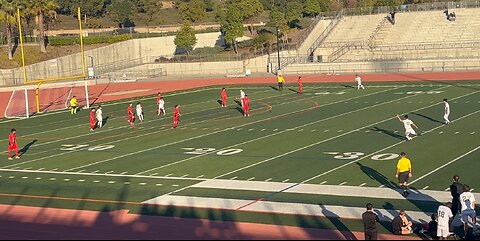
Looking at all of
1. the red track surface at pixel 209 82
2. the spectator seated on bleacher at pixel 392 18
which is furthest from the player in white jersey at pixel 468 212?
the spectator seated on bleacher at pixel 392 18

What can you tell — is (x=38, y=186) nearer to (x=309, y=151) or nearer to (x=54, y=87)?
(x=309, y=151)

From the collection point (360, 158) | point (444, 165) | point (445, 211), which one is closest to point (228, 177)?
point (360, 158)

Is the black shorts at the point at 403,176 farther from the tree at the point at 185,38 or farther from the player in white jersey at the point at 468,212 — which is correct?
the tree at the point at 185,38

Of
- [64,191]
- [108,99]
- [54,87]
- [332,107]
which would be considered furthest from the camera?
[108,99]

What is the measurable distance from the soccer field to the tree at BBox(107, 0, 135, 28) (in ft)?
218

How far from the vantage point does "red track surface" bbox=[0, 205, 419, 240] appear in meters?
17.8

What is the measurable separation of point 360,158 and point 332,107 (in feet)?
56.5

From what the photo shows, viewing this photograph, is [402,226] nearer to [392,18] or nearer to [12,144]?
[12,144]

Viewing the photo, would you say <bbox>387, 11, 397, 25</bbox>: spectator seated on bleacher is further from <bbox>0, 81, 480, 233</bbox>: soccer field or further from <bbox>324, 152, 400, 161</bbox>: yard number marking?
<bbox>324, 152, 400, 161</bbox>: yard number marking

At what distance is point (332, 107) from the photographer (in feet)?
149

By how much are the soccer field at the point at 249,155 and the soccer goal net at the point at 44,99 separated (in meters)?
2.24

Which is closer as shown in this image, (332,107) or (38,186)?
(38,186)

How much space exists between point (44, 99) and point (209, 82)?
19816mm

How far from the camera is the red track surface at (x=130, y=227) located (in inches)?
701
